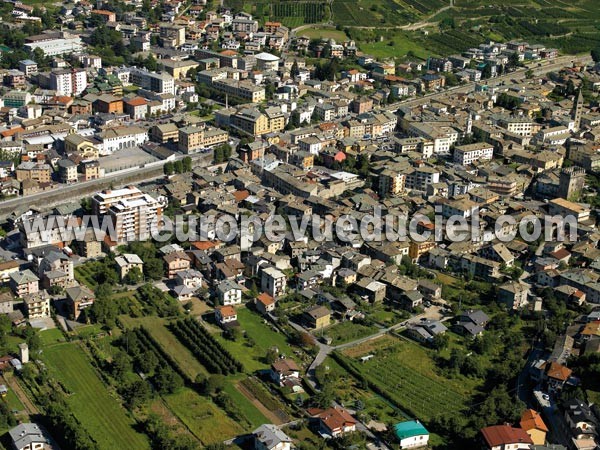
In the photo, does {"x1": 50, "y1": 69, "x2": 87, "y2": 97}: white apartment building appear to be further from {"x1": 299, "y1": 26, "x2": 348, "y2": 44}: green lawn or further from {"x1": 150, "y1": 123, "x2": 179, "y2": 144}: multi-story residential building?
{"x1": 299, "y1": 26, "x2": 348, "y2": 44}: green lawn

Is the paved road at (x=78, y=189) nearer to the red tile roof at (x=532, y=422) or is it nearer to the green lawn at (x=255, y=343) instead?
the green lawn at (x=255, y=343)

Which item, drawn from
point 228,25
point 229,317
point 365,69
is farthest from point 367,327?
point 228,25

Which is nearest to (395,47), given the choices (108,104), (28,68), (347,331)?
(108,104)

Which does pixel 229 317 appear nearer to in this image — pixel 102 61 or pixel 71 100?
pixel 71 100

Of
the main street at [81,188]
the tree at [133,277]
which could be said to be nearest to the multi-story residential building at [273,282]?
the tree at [133,277]

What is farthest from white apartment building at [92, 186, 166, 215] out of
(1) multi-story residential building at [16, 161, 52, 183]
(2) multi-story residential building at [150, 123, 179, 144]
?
(2) multi-story residential building at [150, 123, 179, 144]

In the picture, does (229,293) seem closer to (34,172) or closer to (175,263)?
(175,263)
